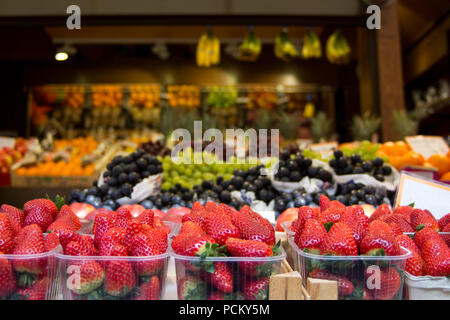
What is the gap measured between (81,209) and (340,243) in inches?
63.8

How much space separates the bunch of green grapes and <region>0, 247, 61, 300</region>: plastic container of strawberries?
1828mm

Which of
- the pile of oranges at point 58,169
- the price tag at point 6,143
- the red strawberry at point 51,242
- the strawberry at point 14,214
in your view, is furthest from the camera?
the price tag at point 6,143

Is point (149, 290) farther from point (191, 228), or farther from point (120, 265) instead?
point (191, 228)

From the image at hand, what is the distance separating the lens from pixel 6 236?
1037 mm

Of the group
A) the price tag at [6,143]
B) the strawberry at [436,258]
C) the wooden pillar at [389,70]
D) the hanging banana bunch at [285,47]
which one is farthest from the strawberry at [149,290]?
the hanging banana bunch at [285,47]

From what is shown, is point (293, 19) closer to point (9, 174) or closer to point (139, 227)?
point (9, 174)

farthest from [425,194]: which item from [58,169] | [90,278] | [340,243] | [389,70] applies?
[58,169]

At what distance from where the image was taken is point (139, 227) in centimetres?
105

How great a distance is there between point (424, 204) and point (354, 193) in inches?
24.3

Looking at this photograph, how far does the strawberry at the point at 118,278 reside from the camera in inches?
36.5

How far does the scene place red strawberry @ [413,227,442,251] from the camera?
1137mm

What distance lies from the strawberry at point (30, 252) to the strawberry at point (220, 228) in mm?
411

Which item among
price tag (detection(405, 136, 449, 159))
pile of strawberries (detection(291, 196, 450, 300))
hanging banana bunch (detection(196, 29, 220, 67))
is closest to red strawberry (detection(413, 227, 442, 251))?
pile of strawberries (detection(291, 196, 450, 300))

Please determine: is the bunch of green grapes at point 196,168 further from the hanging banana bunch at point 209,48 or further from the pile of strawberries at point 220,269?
the hanging banana bunch at point 209,48
